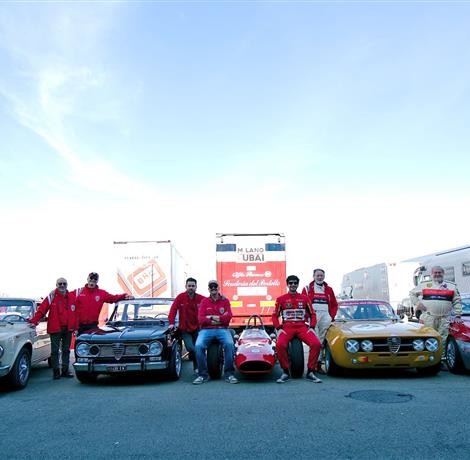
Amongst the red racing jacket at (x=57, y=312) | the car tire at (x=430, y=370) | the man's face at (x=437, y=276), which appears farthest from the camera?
the man's face at (x=437, y=276)

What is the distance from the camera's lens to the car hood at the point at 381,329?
26.7ft

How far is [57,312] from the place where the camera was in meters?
9.06

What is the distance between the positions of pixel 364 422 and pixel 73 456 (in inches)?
115

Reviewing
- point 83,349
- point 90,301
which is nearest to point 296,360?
point 83,349

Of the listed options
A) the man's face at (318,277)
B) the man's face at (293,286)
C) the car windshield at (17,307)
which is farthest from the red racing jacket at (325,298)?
the car windshield at (17,307)

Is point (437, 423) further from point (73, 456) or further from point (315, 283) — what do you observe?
point (315, 283)

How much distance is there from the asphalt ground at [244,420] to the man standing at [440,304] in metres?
1.43

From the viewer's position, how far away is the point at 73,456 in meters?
4.32

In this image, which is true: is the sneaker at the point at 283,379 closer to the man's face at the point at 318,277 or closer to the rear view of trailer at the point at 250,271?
the man's face at the point at 318,277

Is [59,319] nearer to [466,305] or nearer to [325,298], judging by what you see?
[325,298]

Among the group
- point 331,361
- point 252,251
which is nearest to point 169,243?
point 252,251

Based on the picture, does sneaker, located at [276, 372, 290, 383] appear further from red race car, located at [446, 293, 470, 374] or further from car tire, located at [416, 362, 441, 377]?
red race car, located at [446, 293, 470, 374]

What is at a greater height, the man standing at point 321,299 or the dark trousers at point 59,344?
the man standing at point 321,299

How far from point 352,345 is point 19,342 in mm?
5470
